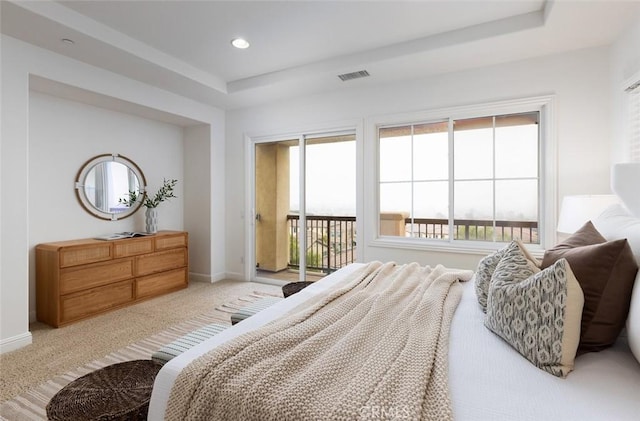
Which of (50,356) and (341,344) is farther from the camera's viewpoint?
(50,356)

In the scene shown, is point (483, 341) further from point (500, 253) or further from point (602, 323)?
point (500, 253)

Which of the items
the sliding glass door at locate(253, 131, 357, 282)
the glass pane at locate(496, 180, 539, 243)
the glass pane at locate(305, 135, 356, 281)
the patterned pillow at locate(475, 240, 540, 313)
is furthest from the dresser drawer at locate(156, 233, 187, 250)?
the glass pane at locate(496, 180, 539, 243)

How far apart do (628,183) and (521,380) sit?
42.2 inches

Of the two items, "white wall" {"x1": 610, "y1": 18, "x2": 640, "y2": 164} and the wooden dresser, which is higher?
"white wall" {"x1": 610, "y1": 18, "x2": 640, "y2": 164}

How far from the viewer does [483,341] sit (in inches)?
48.3

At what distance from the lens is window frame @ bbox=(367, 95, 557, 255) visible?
115 inches

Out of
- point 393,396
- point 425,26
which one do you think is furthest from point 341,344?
point 425,26

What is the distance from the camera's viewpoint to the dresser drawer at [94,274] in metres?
3.01

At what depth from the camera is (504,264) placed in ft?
4.59

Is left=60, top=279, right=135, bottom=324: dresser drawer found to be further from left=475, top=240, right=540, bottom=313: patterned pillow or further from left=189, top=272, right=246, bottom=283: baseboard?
Answer: left=475, top=240, right=540, bottom=313: patterned pillow

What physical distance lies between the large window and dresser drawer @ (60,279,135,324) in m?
3.00

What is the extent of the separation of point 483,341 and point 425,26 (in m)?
2.58

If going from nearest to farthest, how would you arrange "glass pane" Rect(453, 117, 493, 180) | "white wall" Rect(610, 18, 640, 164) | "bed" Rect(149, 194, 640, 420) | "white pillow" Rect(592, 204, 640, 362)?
"bed" Rect(149, 194, 640, 420), "white pillow" Rect(592, 204, 640, 362), "white wall" Rect(610, 18, 640, 164), "glass pane" Rect(453, 117, 493, 180)

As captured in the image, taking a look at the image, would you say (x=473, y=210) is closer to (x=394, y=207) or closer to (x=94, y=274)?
(x=394, y=207)
